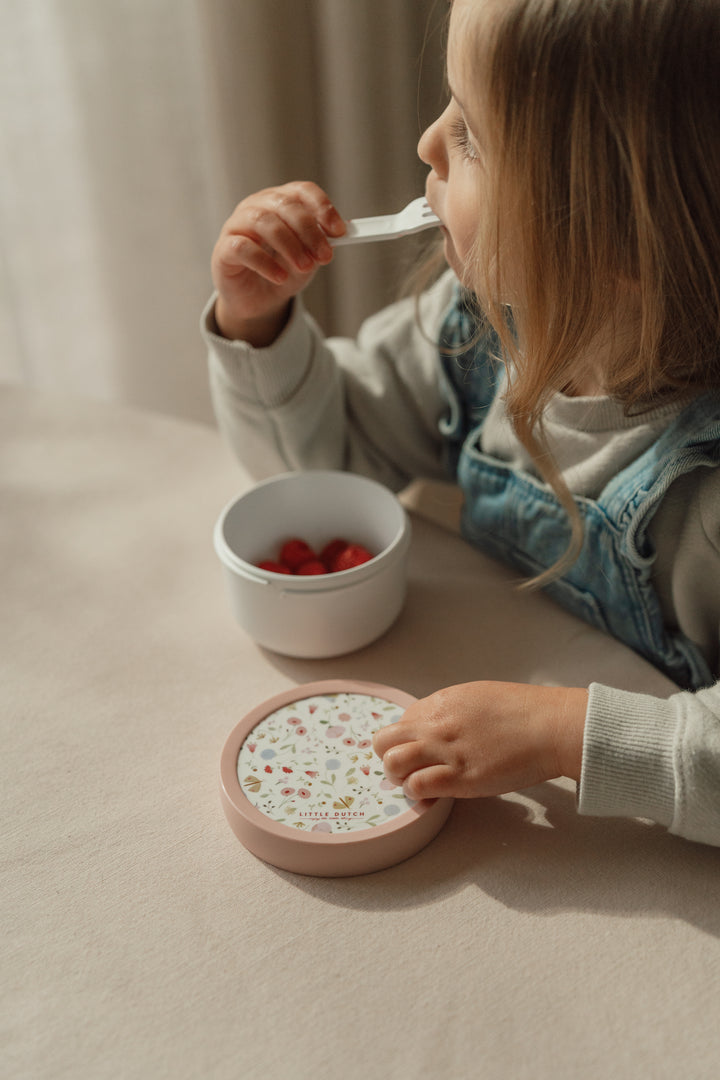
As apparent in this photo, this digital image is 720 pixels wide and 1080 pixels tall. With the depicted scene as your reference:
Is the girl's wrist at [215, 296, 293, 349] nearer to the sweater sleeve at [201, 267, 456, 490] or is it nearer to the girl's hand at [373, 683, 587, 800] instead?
the sweater sleeve at [201, 267, 456, 490]

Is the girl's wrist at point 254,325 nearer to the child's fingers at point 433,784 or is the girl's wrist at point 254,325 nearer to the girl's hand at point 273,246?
the girl's hand at point 273,246

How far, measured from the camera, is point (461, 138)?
600 millimetres

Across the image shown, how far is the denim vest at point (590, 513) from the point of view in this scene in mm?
614

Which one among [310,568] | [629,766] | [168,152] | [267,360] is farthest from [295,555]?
[168,152]

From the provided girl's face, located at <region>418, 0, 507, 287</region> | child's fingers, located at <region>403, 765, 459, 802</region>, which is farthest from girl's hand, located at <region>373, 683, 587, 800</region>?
girl's face, located at <region>418, 0, 507, 287</region>

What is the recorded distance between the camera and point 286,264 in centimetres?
72

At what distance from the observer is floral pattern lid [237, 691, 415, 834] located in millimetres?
536

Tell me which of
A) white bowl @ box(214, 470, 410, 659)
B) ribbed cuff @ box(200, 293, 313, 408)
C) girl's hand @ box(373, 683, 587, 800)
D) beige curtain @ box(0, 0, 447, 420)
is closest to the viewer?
girl's hand @ box(373, 683, 587, 800)

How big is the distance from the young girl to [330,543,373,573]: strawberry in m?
0.12

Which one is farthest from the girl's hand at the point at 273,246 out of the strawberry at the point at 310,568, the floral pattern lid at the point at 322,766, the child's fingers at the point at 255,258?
the floral pattern lid at the point at 322,766

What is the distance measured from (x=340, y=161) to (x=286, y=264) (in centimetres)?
33

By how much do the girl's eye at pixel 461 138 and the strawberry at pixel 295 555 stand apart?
0.30 meters

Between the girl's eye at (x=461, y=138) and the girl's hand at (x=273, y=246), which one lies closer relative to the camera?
the girl's eye at (x=461, y=138)

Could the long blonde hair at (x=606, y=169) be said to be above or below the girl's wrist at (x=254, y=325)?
above
